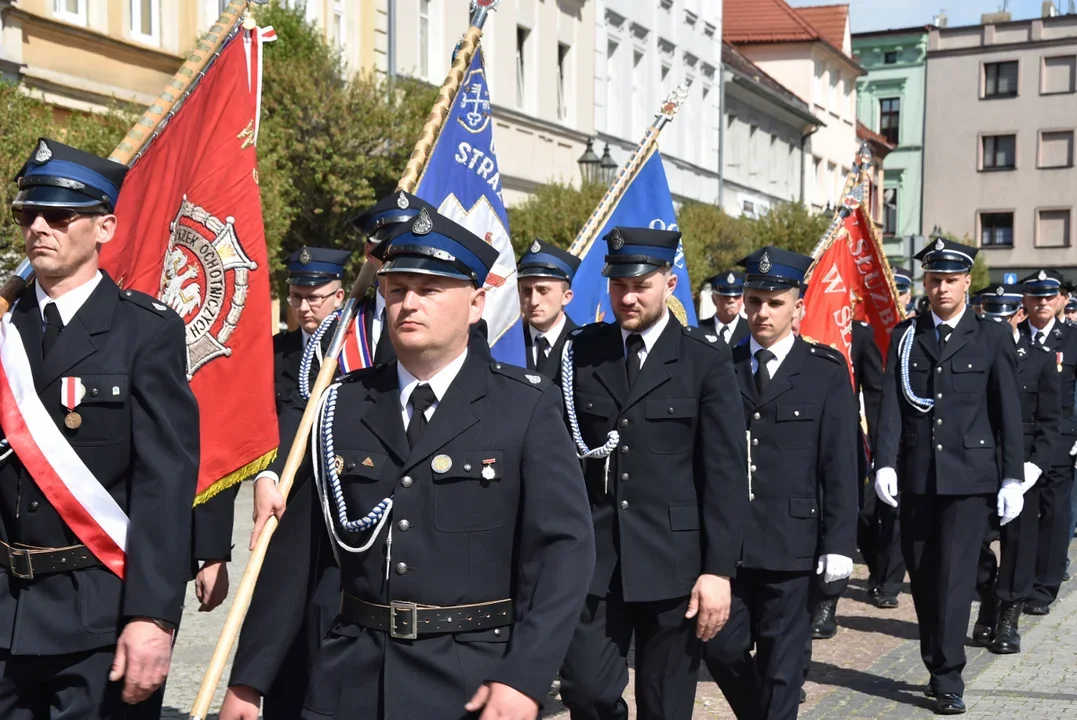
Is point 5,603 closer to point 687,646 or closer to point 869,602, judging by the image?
point 687,646

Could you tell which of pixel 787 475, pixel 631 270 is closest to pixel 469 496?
pixel 631 270

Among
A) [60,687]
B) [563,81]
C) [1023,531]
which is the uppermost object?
[563,81]

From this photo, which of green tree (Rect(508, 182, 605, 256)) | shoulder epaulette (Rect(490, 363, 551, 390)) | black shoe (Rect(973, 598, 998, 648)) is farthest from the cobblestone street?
green tree (Rect(508, 182, 605, 256))

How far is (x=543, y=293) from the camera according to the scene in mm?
8742

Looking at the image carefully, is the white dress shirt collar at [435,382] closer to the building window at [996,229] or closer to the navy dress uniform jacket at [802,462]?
the navy dress uniform jacket at [802,462]

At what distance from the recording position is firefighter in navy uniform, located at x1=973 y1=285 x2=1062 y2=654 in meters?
9.35

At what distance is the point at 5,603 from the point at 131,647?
0.37 metres

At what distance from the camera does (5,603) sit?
4199 mm

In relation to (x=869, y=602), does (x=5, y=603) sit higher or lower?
higher

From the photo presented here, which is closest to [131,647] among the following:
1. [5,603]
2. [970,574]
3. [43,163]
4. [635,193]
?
[5,603]

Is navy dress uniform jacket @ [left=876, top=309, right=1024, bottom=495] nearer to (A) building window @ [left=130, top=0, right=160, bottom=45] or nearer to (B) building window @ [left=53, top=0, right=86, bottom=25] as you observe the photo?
(B) building window @ [left=53, top=0, right=86, bottom=25]

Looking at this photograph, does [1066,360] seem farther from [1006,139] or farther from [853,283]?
[1006,139]

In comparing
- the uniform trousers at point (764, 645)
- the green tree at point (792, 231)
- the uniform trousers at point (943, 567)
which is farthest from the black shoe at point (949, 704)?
the green tree at point (792, 231)

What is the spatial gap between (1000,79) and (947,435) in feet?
203
